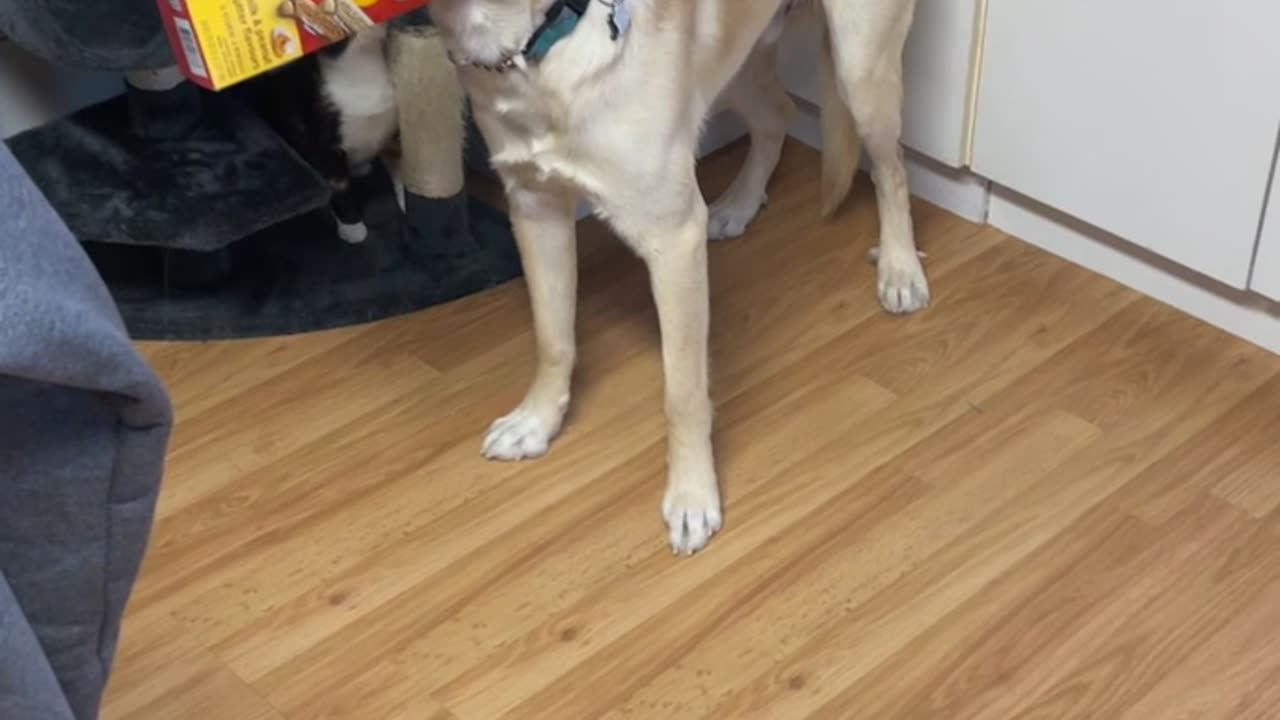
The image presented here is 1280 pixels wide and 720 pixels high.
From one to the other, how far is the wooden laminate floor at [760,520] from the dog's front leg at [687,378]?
33 millimetres

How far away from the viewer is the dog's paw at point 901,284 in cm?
194

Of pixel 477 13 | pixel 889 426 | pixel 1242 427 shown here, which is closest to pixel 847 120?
pixel 889 426

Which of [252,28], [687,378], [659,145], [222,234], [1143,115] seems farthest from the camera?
[222,234]

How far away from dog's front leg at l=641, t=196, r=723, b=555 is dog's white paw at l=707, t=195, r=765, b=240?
Answer: 0.48 m

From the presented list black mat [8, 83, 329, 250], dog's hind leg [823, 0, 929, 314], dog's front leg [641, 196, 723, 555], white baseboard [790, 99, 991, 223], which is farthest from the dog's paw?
black mat [8, 83, 329, 250]

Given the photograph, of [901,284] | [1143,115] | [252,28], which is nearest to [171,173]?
[252,28]

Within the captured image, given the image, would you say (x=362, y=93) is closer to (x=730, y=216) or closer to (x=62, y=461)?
(x=730, y=216)

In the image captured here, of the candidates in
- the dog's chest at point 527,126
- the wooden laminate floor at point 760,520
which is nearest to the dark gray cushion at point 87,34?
the wooden laminate floor at point 760,520

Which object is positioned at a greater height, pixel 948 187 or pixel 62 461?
pixel 62 461

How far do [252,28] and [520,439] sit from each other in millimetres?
670

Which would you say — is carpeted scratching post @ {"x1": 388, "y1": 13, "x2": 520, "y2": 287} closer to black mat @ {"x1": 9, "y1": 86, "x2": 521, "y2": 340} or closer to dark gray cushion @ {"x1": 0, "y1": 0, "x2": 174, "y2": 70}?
black mat @ {"x1": 9, "y1": 86, "x2": 521, "y2": 340}

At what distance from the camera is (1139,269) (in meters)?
1.95

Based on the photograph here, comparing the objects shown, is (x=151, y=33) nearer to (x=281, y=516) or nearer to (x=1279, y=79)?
(x=281, y=516)

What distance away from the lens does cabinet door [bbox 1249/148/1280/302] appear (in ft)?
5.63
